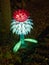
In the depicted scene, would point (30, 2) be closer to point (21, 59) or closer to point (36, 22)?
point (36, 22)

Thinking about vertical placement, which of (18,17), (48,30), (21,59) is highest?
(18,17)

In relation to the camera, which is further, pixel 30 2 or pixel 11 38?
pixel 30 2

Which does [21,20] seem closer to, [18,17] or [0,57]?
[18,17]

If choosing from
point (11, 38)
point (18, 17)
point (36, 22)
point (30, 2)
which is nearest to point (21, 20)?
point (18, 17)

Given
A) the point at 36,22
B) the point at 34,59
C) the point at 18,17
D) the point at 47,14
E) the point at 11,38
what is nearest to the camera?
the point at 18,17

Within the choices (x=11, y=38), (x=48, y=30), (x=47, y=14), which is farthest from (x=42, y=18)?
(x=48, y=30)

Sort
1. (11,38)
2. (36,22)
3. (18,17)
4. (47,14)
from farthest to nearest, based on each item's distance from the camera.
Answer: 1. (47,14)
2. (36,22)
3. (11,38)
4. (18,17)

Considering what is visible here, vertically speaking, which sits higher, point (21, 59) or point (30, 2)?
point (30, 2)

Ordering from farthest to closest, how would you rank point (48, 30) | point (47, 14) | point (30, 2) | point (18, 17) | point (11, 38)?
1. point (30, 2)
2. point (47, 14)
3. point (11, 38)
4. point (48, 30)
5. point (18, 17)

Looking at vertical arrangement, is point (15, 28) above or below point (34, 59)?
above
